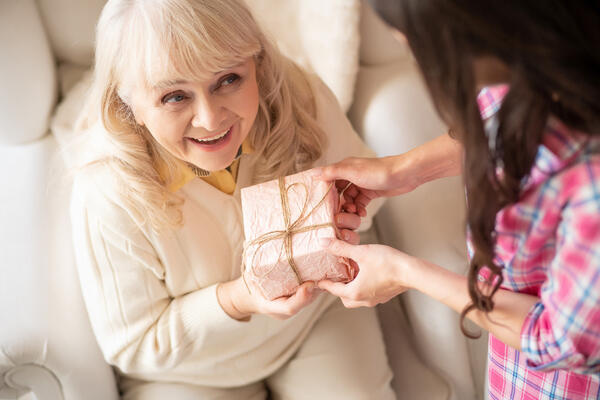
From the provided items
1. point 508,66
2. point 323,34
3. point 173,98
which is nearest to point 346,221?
point 173,98

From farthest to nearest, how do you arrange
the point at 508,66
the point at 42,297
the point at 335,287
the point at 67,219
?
the point at 67,219
the point at 42,297
the point at 335,287
the point at 508,66

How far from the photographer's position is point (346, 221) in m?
1.01

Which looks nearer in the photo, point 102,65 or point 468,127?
point 468,127

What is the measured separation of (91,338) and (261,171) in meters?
0.53

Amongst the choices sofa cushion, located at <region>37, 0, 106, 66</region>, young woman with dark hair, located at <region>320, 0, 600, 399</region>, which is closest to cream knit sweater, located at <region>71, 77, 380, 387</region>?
young woman with dark hair, located at <region>320, 0, 600, 399</region>

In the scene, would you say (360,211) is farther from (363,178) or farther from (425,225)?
(425,225)

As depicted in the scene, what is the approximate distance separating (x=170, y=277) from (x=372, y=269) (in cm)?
45

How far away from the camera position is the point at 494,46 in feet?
1.85

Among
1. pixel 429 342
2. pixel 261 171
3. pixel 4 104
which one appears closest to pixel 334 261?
pixel 261 171

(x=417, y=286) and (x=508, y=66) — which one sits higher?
(x=508, y=66)

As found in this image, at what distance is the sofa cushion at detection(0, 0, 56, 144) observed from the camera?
4.29 ft

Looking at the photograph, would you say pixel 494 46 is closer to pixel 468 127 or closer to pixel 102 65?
pixel 468 127

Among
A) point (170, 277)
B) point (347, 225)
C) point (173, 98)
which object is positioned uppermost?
point (173, 98)

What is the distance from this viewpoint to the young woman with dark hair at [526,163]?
1.80 ft
